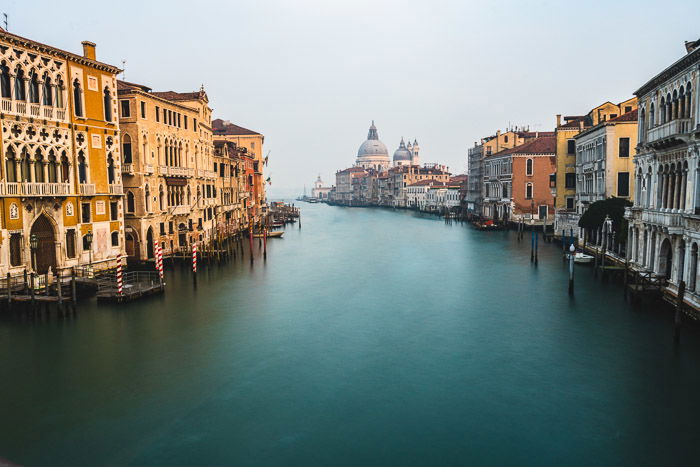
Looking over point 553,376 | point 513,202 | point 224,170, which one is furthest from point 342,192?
point 553,376

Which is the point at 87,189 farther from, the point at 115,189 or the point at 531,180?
the point at 531,180

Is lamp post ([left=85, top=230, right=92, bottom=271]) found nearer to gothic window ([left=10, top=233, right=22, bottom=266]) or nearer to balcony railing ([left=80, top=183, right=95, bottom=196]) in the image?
balcony railing ([left=80, top=183, right=95, bottom=196])

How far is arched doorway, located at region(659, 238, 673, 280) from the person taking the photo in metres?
20.0

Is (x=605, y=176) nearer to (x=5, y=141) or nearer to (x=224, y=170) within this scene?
(x=224, y=170)

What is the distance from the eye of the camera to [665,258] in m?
20.1

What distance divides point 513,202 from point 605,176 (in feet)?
81.2

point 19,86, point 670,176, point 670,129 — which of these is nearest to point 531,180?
point 670,176

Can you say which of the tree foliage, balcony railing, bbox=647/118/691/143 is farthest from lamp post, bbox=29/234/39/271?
the tree foliage

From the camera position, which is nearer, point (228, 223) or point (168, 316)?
point (168, 316)

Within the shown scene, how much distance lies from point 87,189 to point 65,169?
4.18 feet

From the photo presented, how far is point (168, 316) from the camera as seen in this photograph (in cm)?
1942

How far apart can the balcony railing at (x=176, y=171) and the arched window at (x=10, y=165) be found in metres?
10.1

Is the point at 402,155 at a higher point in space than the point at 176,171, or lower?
higher

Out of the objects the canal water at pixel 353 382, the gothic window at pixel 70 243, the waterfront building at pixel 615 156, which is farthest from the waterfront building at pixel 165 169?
the waterfront building at pixel 615 156
